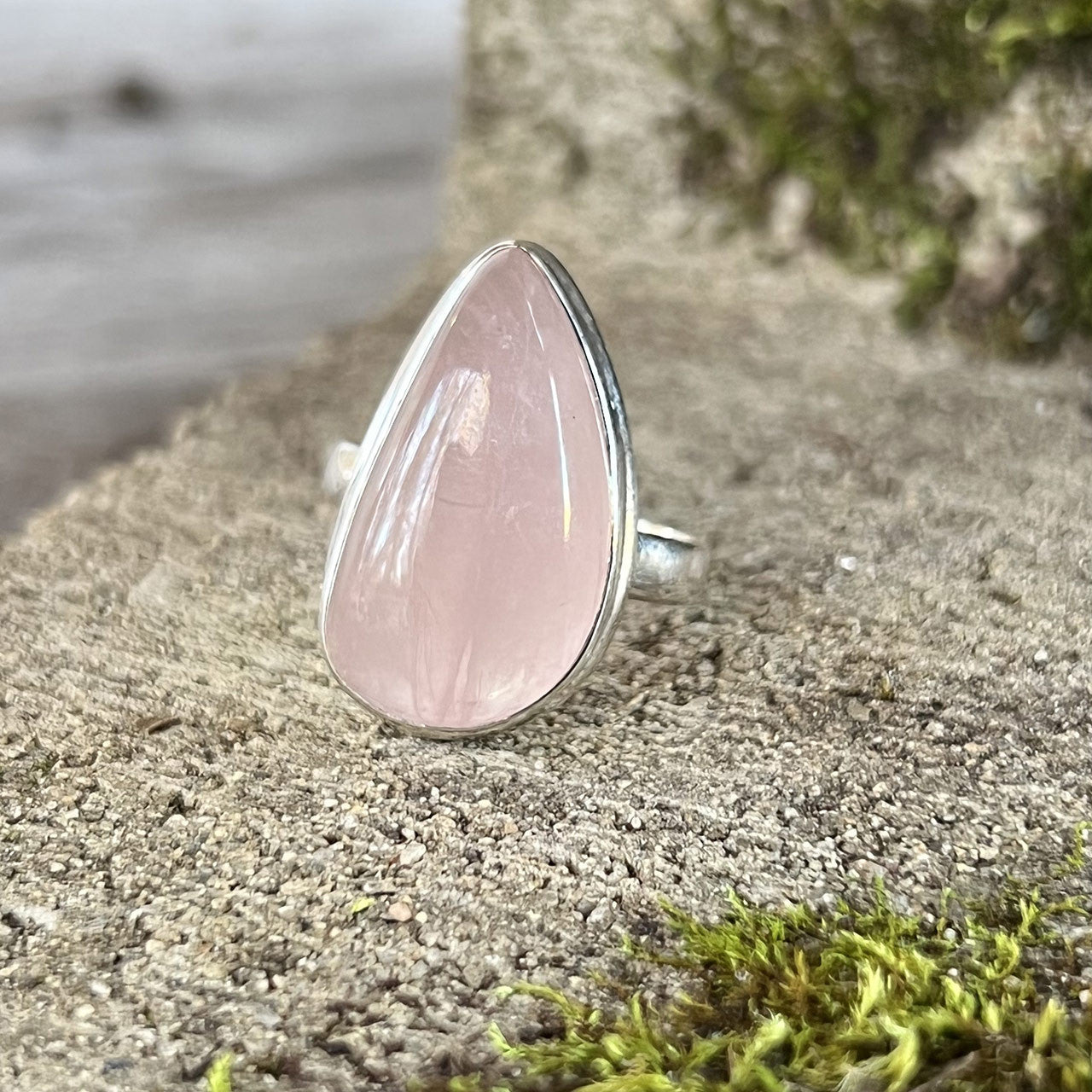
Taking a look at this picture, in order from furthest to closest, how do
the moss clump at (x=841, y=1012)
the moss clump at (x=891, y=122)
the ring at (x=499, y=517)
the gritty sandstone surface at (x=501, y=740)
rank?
the moss clump at (x=891, y=122) → the ring at (x=499, y=517) → the gritty sandstone surface at (x=501, y=740) → the moss clump at (x=841, y=1012)

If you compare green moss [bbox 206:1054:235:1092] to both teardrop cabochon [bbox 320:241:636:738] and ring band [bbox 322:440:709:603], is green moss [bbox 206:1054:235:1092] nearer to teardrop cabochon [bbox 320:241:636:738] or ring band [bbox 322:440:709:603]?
teardrop cabochon [bbox 320:241:636:738]

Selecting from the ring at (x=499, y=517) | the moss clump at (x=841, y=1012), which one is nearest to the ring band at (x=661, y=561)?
the ring at (x=499, y=517)

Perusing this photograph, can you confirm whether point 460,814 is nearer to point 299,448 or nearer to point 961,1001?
point 961,1001

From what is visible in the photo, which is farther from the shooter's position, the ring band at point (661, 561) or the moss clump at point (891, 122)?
the moss clump at point (891, 122)

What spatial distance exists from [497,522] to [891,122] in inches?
36.2

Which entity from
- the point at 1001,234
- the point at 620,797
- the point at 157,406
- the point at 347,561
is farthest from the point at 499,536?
the point at 157,406

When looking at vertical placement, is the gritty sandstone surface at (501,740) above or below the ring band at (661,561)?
below

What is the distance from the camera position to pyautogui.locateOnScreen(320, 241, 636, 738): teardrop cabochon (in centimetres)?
100

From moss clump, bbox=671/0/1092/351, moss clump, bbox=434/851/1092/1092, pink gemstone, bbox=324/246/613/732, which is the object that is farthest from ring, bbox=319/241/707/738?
moss clump, bbox=671/0/1092/351

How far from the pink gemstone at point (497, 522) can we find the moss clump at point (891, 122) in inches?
29.8

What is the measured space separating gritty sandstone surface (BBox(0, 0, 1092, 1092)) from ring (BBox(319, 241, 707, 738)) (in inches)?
2.5

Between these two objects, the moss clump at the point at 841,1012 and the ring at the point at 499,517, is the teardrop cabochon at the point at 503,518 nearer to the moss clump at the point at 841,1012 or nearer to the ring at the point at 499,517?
the ring at the point at 499,517

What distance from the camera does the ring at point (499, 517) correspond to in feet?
3.30

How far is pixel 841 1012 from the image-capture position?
77 cm
